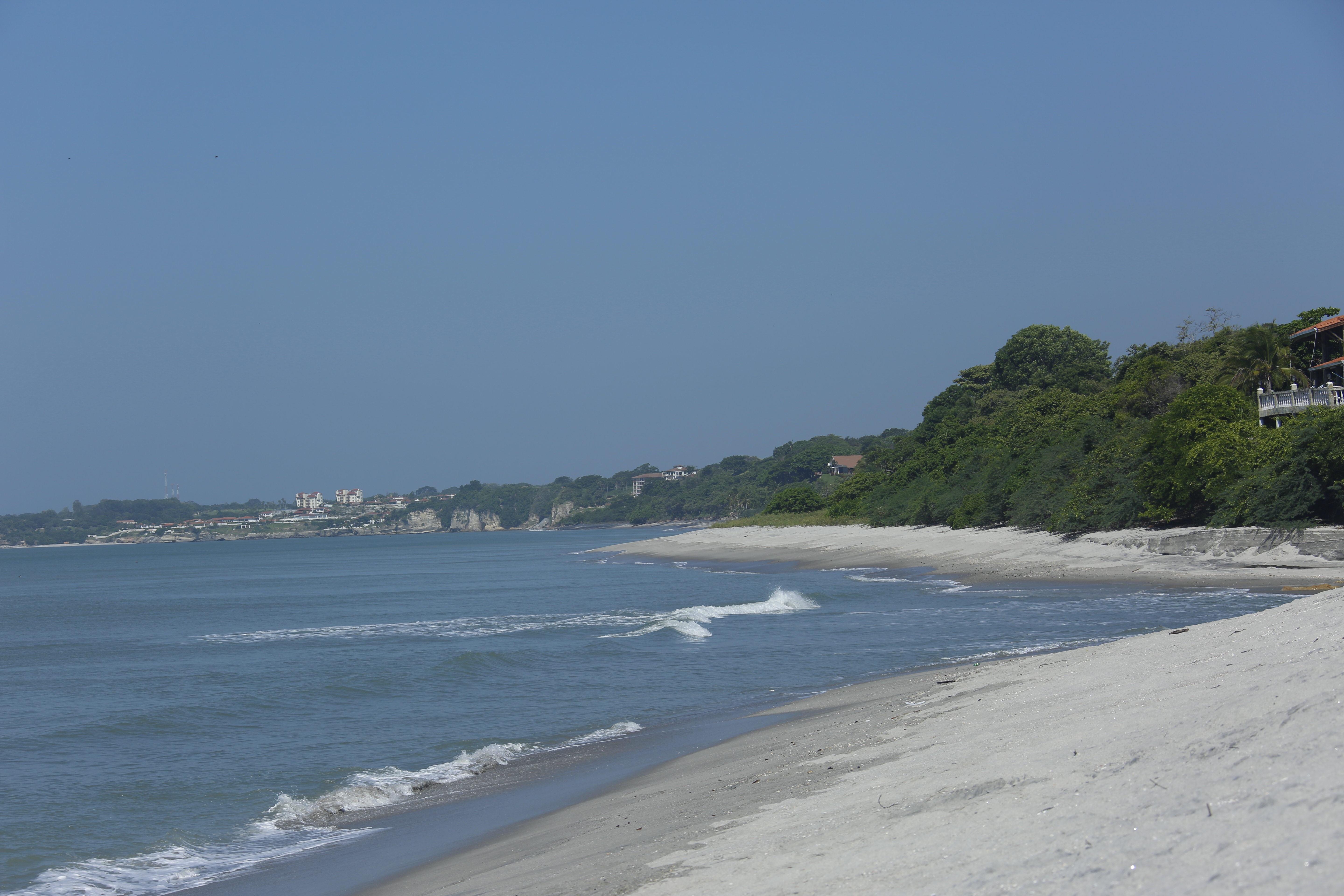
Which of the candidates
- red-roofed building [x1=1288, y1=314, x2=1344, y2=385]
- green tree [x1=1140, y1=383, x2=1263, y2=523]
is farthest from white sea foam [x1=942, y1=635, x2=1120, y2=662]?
red-roofed building [x1=1288, y1=314, x2=1344, y2=385]

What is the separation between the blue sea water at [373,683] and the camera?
36.6 feet

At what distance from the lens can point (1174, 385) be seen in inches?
1887

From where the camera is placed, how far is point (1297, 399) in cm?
3472

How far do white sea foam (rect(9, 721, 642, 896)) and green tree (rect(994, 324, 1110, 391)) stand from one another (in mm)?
77484

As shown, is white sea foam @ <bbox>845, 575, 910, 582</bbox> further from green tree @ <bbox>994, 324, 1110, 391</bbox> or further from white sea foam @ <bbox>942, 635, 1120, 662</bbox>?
green tree @ <bbox>994, 324, 1110, 391</bbox>

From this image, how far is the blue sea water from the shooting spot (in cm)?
1114

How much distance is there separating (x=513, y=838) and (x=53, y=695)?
58.0 feet

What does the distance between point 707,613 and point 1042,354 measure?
66.3 meters

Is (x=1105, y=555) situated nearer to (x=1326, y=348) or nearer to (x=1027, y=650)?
(x=1326, y=348)

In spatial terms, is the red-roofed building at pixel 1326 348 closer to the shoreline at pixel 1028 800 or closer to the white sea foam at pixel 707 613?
the white sea foam at pixel 707 613

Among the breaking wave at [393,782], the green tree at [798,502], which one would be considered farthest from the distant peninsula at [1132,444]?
the breaking wave at [393,782]

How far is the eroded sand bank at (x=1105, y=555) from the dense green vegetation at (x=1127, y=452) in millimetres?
834

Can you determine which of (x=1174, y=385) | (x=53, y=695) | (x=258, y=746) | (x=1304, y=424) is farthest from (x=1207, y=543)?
(x=53, y=695)

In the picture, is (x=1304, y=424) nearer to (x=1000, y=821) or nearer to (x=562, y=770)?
(x=562, y=770)
